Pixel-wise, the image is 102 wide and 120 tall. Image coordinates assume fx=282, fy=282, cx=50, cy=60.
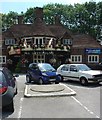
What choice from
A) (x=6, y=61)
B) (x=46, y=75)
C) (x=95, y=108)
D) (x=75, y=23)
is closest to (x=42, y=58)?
(x=6, y=61)

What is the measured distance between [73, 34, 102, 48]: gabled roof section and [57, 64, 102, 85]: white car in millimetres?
26213

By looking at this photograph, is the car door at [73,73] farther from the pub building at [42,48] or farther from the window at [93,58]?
the window at [93,58]

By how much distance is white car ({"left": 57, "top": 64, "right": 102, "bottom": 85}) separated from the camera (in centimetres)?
2000

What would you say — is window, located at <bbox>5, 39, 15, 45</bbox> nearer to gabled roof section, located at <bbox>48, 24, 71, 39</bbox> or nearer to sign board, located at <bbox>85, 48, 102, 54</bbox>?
gabled roof section, located at <bbox>48, 24, 71, 39</bbox>

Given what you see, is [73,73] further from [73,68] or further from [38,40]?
[38,40]

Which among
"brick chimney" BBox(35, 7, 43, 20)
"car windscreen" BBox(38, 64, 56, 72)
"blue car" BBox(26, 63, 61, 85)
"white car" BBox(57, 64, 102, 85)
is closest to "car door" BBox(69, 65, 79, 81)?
"white car" BBox(57, 64, 102, 85)

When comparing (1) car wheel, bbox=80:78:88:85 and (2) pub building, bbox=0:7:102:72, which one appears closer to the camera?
(1) car wheel, bbox=80:78:88:85

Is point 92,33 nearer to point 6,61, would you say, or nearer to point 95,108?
point 6,61

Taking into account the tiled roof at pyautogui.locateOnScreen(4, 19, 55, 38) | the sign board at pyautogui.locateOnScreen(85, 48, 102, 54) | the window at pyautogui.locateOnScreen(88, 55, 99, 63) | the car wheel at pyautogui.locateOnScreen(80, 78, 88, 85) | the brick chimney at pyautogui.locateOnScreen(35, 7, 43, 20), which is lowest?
the car wheel at pyautogui.locateOnScreen(80, 78, 88, 85)

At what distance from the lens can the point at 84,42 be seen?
168 ft

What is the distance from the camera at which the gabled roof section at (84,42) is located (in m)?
→ 49.0

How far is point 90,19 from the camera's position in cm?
6594

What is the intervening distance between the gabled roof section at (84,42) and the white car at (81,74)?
26.2 metres

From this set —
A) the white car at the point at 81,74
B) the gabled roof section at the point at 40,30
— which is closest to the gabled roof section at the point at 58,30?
the gabled roof section at the point at 40,30
